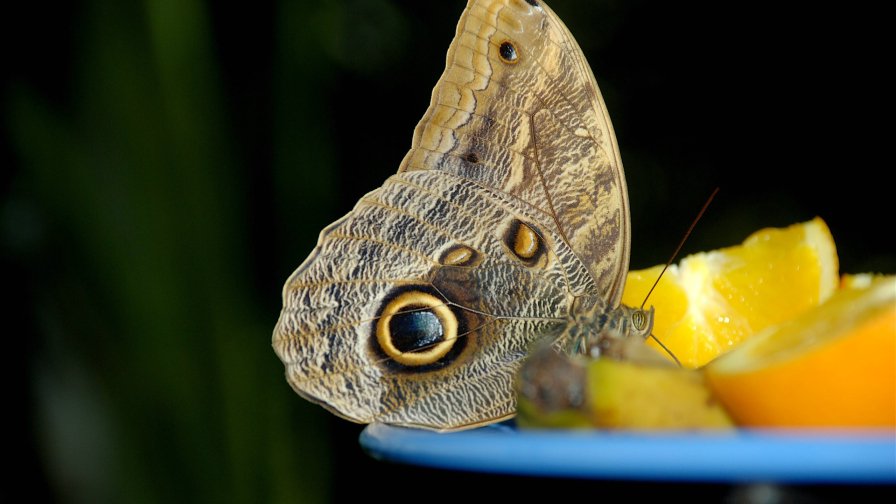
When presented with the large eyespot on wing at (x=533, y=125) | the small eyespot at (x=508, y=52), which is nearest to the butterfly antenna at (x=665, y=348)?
the large eyespot on wing at (x=533, y=125)

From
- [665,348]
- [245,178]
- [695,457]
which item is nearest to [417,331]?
[665,348]

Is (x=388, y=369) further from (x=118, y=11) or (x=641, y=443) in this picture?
(x=118, y=11)

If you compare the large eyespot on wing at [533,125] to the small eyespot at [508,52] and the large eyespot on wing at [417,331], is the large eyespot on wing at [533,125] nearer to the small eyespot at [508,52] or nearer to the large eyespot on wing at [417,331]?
the small eyespot at [508,52]

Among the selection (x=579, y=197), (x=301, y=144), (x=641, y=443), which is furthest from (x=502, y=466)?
(x=301, y=144)

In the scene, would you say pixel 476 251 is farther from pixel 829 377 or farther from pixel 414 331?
pixel 829 377

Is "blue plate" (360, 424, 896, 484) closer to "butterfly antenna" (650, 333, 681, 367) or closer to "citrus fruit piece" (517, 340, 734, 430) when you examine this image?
"citrus fruit piece" (517, 340, 734, 430)

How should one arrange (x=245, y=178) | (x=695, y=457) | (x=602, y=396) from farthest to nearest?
(x=245, y=178) → (x=602, y=396) → (x=695, y=457)
